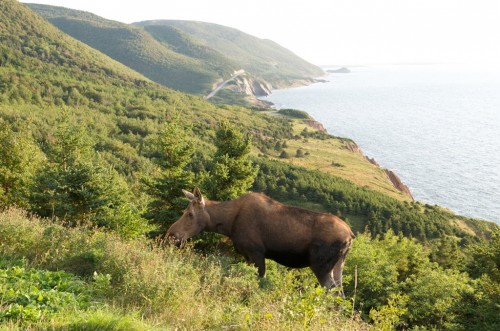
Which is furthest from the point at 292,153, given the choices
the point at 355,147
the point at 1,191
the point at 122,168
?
the point at 1,191

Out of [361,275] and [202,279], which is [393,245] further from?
[202,279]

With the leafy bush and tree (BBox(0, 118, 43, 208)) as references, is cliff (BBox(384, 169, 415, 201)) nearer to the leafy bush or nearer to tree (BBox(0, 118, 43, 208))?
tree (BBox(0, 118, 43, 208))

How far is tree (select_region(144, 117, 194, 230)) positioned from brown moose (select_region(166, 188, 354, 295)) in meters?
8.45

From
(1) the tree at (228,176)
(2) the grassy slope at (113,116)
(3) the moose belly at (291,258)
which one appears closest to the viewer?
(3) the moose belly at (291,258)

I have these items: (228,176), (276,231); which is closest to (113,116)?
(228,176)

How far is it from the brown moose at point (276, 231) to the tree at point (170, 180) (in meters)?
8.45

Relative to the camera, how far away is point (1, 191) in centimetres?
2838

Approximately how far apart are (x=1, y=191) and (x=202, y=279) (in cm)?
2721

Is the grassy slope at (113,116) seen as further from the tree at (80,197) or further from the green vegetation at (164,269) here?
the tree at (80,197)

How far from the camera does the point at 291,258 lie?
10047mm

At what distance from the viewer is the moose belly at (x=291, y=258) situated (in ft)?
32.5

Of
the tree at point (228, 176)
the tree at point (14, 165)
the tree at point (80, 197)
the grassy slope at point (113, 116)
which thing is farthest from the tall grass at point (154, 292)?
the grassy slope at point (113, 116)

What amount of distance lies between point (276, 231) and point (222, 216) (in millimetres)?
1802

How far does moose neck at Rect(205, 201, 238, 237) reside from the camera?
10828mm
